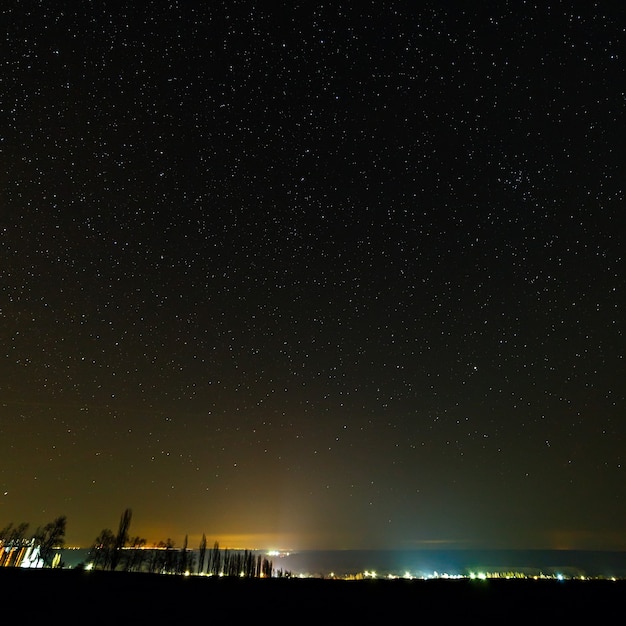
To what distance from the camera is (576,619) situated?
1051cm

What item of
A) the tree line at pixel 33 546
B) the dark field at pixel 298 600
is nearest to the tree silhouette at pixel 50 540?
the tree line at pixel 33 546

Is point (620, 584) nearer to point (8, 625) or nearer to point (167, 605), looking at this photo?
point (167, 605)

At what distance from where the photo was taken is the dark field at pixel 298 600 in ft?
33.3

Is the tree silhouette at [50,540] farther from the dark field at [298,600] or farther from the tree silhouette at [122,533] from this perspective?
the dark field at [298,600]

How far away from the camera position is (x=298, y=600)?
1239 centimetres

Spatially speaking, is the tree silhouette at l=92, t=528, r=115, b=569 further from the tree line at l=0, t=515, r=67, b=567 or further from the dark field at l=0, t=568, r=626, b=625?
the dark field at l=0, t=568, r=626, b=625

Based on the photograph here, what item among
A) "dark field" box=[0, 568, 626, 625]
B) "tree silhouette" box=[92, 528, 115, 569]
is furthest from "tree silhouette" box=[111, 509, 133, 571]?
"dark field" box=[0, 568, 626, 625]

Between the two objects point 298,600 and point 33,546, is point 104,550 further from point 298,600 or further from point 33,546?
point 298,600

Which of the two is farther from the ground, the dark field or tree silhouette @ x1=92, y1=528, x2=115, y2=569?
tree silhouette @ x1=92, y1=528, x2=115, y2=569

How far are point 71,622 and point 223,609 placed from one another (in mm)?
3479

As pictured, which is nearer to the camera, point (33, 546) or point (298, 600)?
point (298, 600)

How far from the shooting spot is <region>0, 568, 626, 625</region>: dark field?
1016cm

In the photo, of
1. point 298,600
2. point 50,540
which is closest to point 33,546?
point 50,540

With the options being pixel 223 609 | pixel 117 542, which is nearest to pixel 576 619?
pixel 223 609
